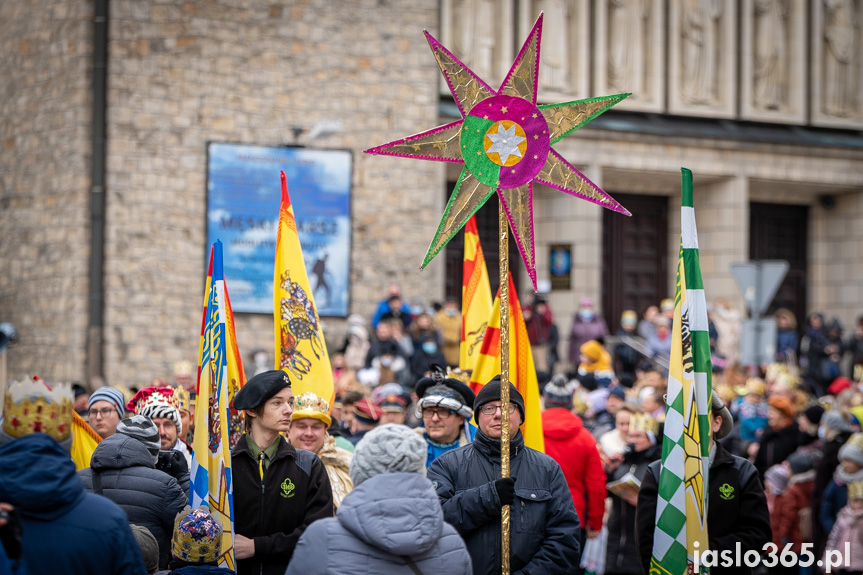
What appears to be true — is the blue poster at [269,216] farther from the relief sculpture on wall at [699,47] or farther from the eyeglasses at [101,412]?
the eyeglasses at [101,412]

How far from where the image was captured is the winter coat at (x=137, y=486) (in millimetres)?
5934

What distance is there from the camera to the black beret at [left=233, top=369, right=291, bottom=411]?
6078 mm

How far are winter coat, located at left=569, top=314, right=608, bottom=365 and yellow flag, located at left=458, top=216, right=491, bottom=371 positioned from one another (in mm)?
12653

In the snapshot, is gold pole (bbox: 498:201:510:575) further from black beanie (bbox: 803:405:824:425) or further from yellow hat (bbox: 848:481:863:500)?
black beanie (bbox: 803:405:824:425)

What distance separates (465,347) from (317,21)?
521 inches

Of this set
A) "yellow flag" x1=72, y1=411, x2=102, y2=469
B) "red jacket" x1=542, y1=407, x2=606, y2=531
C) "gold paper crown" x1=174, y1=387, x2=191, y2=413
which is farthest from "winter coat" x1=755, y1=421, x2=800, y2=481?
"yellow flag" x1=72, y1=411, x2=102, y2=469

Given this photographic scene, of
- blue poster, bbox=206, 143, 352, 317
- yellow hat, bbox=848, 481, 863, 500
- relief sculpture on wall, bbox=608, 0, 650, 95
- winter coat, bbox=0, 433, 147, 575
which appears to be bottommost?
yellow hat, bbox=848, 481, 863, 500

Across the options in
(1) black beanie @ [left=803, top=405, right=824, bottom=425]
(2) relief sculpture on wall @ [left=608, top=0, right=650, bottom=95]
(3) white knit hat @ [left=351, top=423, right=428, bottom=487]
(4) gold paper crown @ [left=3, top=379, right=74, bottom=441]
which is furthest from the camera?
(2) relief sculpture on wall @ [left=608, top=0, right=650, bottom=95]

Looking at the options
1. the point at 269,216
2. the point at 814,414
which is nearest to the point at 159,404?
the point at 814,414

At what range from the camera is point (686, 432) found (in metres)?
6.51

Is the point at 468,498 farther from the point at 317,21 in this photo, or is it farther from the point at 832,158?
the point at 832,158

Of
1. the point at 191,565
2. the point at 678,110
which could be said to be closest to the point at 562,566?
the point at 191,565

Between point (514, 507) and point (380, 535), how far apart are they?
156 centimetres

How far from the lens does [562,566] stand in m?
5.71
